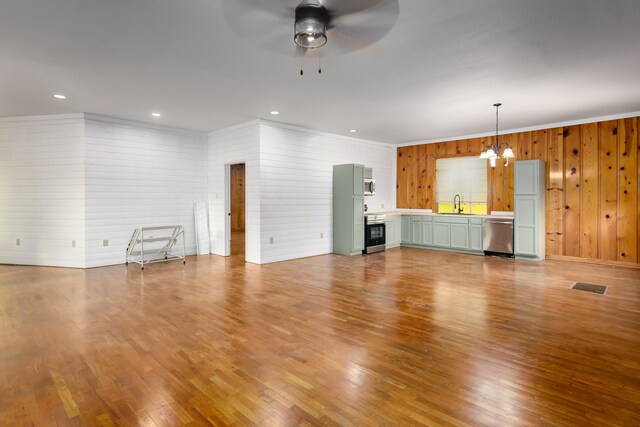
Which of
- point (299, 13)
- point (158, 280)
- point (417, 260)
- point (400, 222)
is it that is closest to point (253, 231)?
point (158, 280)

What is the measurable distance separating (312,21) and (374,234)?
5742 millimetres

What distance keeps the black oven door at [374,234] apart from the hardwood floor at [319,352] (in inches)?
101

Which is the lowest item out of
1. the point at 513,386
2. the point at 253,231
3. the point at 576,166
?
the point at 513,386

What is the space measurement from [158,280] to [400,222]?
5.83 meters

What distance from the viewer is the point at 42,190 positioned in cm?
620

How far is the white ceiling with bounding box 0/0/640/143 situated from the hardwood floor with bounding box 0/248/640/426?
273 centimetres

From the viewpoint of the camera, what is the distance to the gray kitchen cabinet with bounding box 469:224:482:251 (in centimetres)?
738

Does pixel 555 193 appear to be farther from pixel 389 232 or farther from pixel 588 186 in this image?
pixel 389 232

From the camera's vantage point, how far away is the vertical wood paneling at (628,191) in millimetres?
6016

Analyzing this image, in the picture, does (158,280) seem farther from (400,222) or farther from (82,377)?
(400,222)

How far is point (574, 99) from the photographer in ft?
16.8

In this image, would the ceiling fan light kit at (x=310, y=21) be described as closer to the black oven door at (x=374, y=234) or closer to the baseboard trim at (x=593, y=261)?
the black oven door at (x=374, y=234)

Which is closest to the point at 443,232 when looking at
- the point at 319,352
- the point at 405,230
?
the point at 405,230

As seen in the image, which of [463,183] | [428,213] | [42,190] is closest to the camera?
[42,190]
